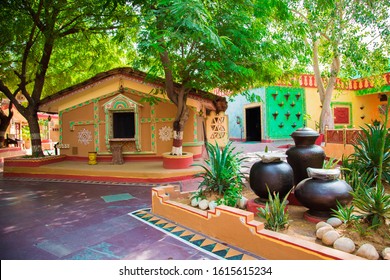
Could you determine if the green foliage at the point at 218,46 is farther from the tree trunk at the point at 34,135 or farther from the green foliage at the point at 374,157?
the tree trunk at the point at 34,135

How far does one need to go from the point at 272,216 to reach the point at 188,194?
7.63ft

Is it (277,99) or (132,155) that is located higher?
(277,99)

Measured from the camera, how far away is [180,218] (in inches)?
179

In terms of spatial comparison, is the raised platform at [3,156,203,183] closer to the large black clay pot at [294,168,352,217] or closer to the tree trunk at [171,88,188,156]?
the tree trunk at [171,88,188,156]

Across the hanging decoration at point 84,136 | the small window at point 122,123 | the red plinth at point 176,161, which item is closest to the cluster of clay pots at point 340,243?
the red plinth at point 176,161

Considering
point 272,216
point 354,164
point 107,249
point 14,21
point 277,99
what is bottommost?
point 107,249

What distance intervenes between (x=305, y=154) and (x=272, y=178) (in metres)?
0.96

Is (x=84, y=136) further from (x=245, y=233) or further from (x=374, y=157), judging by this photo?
(x=374, y=157)

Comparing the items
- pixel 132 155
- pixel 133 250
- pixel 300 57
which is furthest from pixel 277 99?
pixel 133 250

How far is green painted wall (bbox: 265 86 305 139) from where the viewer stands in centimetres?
1698

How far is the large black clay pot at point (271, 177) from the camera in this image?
13.9ft

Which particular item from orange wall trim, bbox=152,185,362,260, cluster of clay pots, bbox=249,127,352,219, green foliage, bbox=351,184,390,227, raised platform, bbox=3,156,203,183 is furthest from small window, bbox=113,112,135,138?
green foliage, bbox=351,184,390,227

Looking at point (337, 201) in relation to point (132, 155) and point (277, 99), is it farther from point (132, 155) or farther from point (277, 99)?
point (277, 99)
